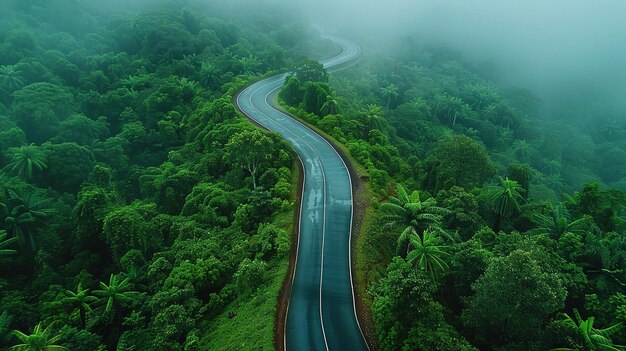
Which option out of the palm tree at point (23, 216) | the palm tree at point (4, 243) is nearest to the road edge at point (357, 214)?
the palm tree at point (4, 243)

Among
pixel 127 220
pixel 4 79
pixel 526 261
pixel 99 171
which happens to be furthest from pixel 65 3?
pixel 526 261

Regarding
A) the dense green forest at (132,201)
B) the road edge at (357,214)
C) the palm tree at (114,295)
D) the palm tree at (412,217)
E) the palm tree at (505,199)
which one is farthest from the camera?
the palm tree at (505,199)

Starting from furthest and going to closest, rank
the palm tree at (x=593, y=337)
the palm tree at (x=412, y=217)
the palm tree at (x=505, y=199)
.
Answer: the palm tree at (x=505, y=199), the palm tree at (x=412, y=217), the palm tree at (x=593, y=337)

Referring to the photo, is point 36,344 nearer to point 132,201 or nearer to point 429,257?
point 429,257

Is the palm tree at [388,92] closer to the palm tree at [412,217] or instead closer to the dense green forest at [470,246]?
the dense green forest at [470,246]

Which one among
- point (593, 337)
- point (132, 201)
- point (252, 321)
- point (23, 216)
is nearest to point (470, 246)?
point (593, 337)

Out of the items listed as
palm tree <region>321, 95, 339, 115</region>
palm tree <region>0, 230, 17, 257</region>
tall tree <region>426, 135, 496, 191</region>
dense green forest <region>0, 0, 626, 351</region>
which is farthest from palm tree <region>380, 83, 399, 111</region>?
palm tree <region>0, 230, 17, 257</region>
